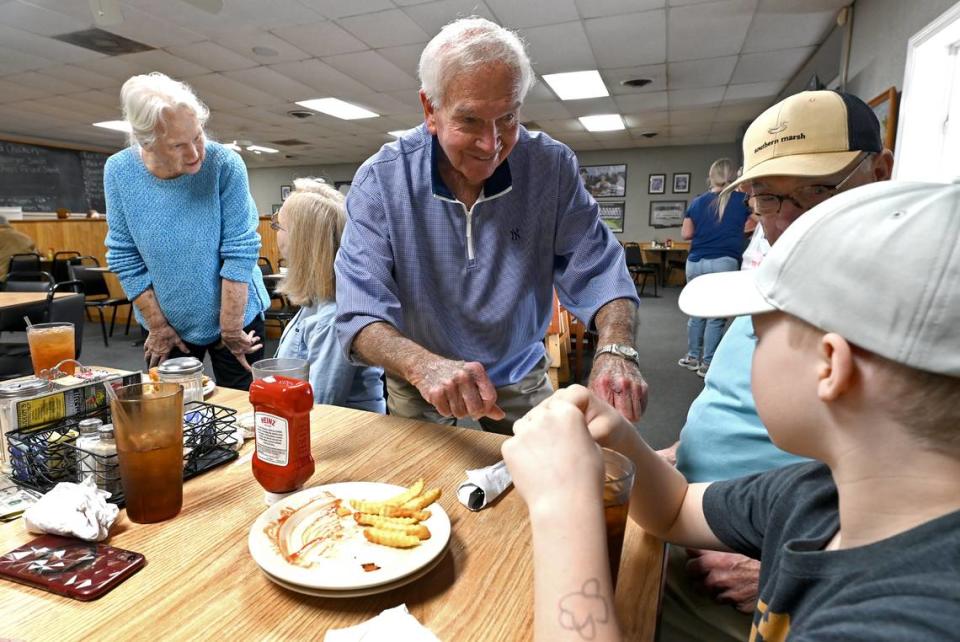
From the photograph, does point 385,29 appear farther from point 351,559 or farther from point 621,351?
point 351,559

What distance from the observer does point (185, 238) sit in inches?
83.4

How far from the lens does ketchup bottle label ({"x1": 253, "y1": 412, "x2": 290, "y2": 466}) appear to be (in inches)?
35.6

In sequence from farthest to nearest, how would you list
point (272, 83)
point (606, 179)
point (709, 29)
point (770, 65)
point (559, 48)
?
point (606, 179) → point (272, 83) → point (770, 65) → point (559, 48) → point (709, 29)

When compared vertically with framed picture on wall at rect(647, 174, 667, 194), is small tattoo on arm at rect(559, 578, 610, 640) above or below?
below

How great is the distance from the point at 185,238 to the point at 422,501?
1.73 m

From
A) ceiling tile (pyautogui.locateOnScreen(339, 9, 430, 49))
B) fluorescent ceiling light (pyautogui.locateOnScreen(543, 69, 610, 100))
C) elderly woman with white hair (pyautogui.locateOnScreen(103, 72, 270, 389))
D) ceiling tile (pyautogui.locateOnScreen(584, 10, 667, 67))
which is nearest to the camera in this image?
elderly woman with white hair (pyautogui.locateOnScreen(103, 72, 270, 389))

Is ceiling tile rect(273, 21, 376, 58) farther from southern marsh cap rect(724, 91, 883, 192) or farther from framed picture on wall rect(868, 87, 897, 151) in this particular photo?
southern marsh cap rect(724, 91, 883, 192)

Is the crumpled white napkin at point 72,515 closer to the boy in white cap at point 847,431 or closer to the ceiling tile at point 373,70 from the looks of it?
the boy in white cap at point 847,431

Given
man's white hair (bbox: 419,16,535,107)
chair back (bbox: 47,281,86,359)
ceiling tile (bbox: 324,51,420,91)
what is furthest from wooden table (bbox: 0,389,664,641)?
ceiling tile (bbox: 324,51,420,91)

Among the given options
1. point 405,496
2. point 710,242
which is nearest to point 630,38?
point 710,242

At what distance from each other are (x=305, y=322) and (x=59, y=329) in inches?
26.5

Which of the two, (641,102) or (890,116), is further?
(641,102)

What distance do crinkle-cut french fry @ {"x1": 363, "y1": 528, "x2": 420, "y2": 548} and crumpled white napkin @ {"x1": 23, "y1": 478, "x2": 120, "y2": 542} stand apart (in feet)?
1.36

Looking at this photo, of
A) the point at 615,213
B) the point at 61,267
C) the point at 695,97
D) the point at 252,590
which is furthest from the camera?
the point at 615,213
